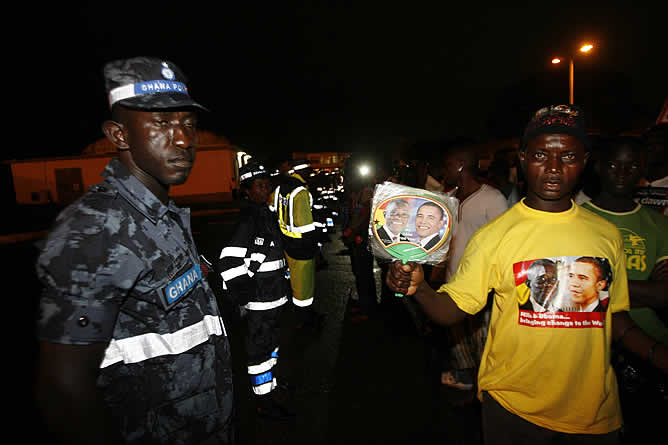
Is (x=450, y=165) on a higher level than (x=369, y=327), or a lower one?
higher

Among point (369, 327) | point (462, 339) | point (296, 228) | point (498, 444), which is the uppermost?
Result: point (296, 228)

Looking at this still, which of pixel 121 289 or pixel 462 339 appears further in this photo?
pixel 462 339

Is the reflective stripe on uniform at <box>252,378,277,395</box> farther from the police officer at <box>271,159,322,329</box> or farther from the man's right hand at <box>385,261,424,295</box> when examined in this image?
the man's right hand at <box>385,261,424,295</box>

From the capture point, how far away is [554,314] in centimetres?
184

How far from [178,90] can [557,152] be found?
2055mm

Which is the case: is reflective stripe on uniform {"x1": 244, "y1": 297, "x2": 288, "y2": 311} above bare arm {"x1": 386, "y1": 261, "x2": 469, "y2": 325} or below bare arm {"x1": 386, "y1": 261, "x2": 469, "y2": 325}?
A: below

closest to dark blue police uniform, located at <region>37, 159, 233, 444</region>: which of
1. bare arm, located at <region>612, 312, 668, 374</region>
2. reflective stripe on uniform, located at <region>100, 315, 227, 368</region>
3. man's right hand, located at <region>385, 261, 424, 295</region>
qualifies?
reflective stripe on uniform, located at <region>100, 315, 227, 368</region>

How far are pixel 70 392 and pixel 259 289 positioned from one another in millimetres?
2341

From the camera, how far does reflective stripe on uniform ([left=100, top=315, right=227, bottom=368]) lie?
54.7 inches

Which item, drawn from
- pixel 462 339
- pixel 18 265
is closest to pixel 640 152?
pixel 462 339

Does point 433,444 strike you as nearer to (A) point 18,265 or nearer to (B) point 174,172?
(B) point 174,172

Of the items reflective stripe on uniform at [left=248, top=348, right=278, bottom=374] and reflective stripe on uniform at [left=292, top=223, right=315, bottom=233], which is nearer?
reflective stripe on uniform at [left=248, top=348, right=278, bottom=374]

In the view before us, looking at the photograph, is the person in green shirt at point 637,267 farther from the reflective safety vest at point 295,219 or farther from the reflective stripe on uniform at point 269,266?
the reflective safety vest at point 295,219

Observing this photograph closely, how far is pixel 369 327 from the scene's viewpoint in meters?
5.51
